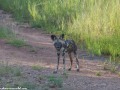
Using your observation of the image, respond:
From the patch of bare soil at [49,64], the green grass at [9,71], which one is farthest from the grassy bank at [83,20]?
the green grass at [9,71]

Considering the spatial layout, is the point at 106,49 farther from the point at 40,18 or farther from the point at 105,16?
the point at 40,18

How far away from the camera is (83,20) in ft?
30.2

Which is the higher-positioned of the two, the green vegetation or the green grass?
the green grass

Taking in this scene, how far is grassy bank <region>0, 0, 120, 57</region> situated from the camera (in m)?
8.25

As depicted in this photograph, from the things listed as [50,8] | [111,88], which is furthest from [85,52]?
[50,8]

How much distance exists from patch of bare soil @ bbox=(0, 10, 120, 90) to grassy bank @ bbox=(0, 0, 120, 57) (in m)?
0.42

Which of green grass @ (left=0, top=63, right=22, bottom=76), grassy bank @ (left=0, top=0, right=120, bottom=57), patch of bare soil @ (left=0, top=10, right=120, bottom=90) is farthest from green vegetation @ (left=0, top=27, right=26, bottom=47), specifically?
green grass @ (left=0, top=63, right=22, bottom=76)

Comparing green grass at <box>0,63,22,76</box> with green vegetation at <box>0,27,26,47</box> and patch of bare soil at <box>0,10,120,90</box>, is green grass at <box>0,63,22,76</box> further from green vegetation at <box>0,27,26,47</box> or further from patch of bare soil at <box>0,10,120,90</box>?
green vegetation at <box>0,27,26,47</box>

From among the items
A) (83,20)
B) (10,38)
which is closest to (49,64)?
(10,38)

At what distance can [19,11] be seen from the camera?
12516mm

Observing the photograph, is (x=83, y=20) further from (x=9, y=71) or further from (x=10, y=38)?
(x=9, y=71)

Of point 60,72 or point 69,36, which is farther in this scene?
point 69,36

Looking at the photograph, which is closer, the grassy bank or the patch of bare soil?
the patch of bare soil

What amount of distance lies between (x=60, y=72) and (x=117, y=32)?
251cm
